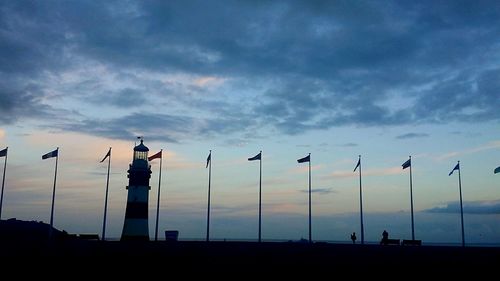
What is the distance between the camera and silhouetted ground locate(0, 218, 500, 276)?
30.6 metres

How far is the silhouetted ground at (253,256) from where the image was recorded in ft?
100

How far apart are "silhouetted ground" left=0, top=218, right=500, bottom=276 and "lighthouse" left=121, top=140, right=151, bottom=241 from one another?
33.2ft

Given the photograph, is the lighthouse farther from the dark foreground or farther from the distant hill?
the dark foreground

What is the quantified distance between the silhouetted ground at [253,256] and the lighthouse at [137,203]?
10105 mm

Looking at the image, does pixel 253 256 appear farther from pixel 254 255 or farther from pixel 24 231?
pixel 24 231

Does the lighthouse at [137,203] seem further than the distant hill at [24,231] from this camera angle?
Yes

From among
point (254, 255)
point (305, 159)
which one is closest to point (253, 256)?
point (254, 255)

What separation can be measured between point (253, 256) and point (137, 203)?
18.1 m

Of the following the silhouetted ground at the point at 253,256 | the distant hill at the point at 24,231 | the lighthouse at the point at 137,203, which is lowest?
the silhouetted ground at the point at 253,256

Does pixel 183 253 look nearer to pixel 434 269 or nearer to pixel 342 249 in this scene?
pixel 342 249

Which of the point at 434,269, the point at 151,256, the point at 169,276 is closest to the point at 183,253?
the point at 151,256

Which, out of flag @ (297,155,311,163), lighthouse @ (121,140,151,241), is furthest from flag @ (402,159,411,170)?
lighthouse @ (121,140,151,241)

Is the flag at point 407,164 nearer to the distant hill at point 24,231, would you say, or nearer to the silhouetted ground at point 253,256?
the silhouetted ground at point 253,256

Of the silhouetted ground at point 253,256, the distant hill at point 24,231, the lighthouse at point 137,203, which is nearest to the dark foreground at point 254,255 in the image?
the silhouetted ground at point 253,256
